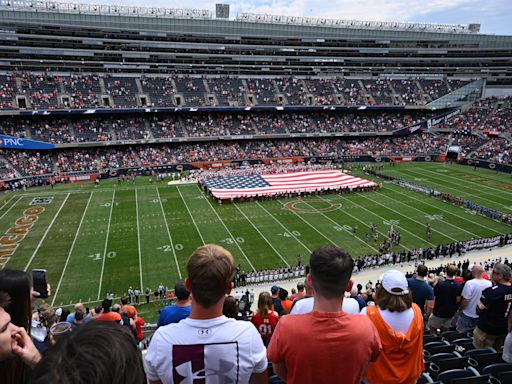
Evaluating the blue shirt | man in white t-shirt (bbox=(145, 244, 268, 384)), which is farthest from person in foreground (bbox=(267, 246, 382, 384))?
the blue shirt

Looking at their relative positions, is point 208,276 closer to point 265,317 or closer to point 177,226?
point 265,317

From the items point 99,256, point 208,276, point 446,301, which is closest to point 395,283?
point 208,276

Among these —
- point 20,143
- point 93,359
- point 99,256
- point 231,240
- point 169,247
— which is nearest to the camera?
point 93,359

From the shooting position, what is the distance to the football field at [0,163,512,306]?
23.3 metres

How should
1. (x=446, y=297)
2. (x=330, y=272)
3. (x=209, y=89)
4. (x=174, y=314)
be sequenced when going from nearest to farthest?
(x=330, y=272)
(x=174, y=314)
(x=446, y=297)
(x=209, y=89)

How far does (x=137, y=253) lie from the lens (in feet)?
82.9

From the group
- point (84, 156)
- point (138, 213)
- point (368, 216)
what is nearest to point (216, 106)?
point (84, 156)

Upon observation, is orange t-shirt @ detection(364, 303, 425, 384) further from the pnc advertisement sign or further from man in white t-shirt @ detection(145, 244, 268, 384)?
the pnc advertisement sign

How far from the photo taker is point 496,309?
6184 millimetres

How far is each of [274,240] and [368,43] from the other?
55908 millimetres

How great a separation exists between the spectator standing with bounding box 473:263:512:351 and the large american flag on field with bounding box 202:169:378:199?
30.0 metres

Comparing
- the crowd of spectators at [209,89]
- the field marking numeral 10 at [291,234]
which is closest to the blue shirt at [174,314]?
the field marking numeral 10 at [291,234]

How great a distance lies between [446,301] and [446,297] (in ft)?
0.44

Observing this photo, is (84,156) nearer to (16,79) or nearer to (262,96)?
(16,79)
